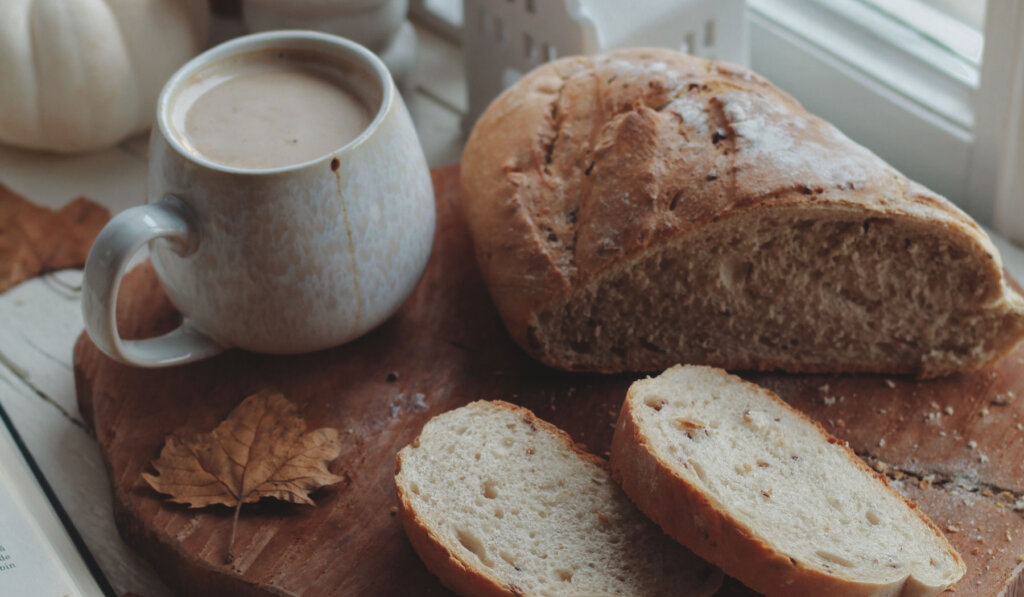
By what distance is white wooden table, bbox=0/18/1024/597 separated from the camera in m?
1.90

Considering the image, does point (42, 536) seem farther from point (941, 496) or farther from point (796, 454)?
point (941, 496)

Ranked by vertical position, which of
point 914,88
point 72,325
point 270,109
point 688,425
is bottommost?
point 72,325

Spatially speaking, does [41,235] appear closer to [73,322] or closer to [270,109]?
[73,322]

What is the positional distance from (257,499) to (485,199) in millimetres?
711

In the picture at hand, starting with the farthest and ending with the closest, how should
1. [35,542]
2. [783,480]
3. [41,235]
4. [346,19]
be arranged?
1. [346,19]
2. [41,235]
3. [783,480]
4. [35,542]

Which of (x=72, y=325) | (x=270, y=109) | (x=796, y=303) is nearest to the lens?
(x=270, y=109)

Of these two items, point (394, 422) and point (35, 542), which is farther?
point (394, 422)

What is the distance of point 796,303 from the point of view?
1.96 metres

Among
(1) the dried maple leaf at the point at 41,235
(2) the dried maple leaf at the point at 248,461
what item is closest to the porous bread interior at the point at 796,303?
(2) the dried maple leaf at the point at 248,461

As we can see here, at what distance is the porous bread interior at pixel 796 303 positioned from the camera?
1.86 meters

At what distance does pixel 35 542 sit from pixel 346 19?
150cm

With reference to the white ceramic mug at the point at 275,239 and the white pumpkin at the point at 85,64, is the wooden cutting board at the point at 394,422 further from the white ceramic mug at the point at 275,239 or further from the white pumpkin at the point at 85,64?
the white pumpkin at the point at 85,64

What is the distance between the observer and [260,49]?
1.92 metres

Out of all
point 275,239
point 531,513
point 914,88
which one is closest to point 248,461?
point 275,239
